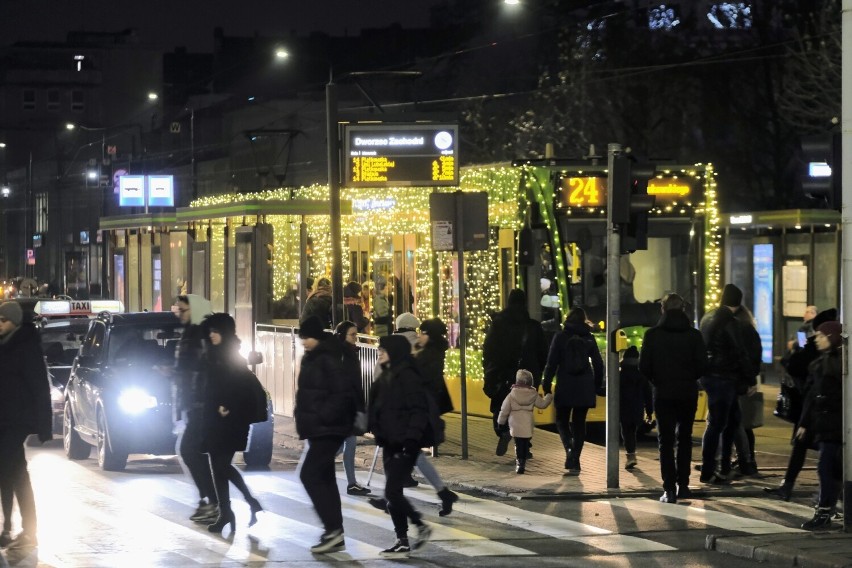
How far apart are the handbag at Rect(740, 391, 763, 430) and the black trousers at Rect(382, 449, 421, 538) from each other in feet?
18.0

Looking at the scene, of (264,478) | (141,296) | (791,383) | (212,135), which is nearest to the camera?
(791,383)

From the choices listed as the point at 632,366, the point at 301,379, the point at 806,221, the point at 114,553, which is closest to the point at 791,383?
the point at 632,366

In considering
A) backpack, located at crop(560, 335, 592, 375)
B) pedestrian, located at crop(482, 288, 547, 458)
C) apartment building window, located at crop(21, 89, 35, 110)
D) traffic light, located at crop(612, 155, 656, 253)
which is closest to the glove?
traffic light, located at crop(612, 155, 656, 253)

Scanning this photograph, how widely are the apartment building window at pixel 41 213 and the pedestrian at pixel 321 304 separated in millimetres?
65326

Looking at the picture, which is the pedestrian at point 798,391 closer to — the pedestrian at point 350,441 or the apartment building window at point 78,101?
the pedestrian at point 350,441

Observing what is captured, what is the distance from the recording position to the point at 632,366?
16422mm

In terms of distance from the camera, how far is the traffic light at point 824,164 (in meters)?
11.9

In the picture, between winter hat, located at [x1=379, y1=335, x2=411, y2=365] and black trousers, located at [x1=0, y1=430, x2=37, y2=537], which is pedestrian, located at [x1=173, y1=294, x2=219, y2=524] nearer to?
black trousers, located at [x1=0, y1=430, x2=37, y2=537]

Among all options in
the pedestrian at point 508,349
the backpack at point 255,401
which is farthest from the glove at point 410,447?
the pedestrian at point 508,349

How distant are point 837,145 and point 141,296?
86.9 ft

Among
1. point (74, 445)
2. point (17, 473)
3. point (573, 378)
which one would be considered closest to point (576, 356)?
point (573, 378)

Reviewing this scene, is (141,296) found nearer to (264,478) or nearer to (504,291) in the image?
(504,291)

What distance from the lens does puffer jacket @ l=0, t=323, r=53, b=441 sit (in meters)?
11.1

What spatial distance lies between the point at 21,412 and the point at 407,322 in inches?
215
